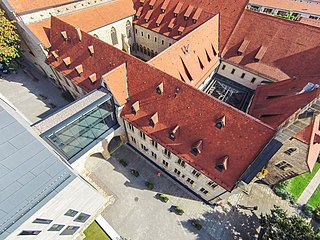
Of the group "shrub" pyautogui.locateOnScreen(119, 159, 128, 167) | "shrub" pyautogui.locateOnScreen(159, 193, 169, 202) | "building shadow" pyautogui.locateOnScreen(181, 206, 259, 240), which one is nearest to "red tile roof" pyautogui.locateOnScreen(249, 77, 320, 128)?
"building shadow" pyautogui.locateOnScreen(181, 206, 259, 240)

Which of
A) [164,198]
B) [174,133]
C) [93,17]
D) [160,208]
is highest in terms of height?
[93,17]

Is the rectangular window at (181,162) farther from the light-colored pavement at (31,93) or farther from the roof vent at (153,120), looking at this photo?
the light-colored pavement at (31,93)

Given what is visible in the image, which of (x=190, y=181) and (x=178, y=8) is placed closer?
(x=190, y=181)

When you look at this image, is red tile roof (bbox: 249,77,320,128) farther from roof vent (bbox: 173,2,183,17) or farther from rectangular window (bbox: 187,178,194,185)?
roof vent (bbox: 173,2,183,17)

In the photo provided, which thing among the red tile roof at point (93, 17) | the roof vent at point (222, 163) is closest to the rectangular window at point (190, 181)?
the roof vent at point (222, 163)

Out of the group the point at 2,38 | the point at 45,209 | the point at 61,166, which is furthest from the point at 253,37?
the point at 2,38

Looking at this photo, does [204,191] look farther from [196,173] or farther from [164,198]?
[164,198]

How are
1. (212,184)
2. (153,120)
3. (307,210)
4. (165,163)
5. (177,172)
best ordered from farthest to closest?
(165,163) < (177,172) < (307,210) < (153,120) < (212,184)

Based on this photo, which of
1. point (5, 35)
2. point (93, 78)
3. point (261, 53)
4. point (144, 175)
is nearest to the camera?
point (93, 78)

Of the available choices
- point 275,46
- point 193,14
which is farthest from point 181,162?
point 193,14
